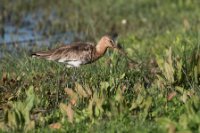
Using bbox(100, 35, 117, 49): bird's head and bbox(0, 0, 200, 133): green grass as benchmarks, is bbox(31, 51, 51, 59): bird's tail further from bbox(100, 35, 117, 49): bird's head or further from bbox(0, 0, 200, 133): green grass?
bbox(100, 35, 117, 49): bird's head

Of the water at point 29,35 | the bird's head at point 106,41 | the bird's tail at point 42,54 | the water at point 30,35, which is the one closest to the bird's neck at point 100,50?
the bird's head at point 106,41

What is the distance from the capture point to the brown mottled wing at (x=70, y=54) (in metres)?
10.2

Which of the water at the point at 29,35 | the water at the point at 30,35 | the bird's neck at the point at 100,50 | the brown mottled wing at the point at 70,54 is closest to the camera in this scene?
the brown mottled wing at the point at 70,54

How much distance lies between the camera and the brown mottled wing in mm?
10219

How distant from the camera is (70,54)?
10227mm

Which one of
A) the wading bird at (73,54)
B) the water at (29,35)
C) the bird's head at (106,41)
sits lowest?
the wading bird at (73,54)

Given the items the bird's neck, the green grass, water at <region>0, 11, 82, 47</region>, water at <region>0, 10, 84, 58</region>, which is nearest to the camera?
the green grass

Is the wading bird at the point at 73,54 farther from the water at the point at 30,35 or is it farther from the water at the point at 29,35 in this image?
the water at the point at 30,35

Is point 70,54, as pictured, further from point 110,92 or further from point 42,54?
point 110,92

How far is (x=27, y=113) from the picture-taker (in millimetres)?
7699

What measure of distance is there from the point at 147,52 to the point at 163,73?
9.88 feet

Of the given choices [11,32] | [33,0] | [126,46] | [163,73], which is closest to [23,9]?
[33,0]

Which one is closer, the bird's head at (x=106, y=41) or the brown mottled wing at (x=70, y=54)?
the brown mottled wing at (x=70, y=54)

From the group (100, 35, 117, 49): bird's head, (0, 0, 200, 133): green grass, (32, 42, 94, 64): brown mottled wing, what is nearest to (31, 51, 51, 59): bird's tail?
(32, 42, 94, 64): brown mottled wing
